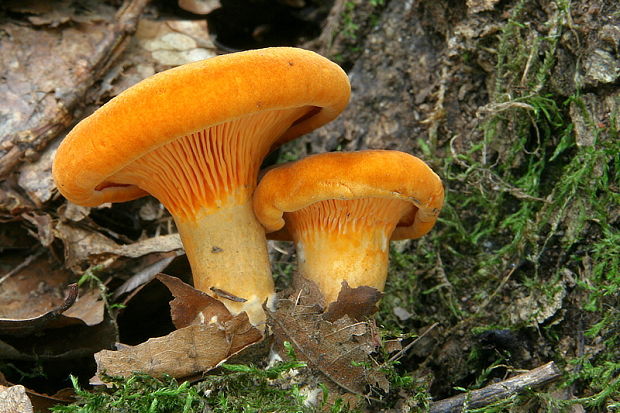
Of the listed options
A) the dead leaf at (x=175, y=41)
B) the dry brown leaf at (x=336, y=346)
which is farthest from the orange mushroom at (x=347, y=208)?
the dead leaf at (x=175, y=41)

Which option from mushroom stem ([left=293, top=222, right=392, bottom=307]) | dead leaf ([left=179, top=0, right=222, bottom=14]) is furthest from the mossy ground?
dead leaf ([left=179, top=0, right=222, bottom=14])

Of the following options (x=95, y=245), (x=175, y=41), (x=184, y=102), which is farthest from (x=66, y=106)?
(x=184, y=102)

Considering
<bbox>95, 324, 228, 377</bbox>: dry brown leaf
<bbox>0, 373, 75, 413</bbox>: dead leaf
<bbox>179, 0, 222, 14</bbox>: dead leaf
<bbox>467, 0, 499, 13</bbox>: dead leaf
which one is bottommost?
<bbox>0, 373, 75, 413</bbox>: dead leaf

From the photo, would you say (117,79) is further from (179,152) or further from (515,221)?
(515,221)

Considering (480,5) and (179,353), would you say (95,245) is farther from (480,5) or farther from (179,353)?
(480,5)

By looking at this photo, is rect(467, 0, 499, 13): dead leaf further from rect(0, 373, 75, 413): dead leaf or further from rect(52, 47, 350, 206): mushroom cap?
rect(0, 373, 75, 413): dead leaf

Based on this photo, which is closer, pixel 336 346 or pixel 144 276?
pixel 336 346
